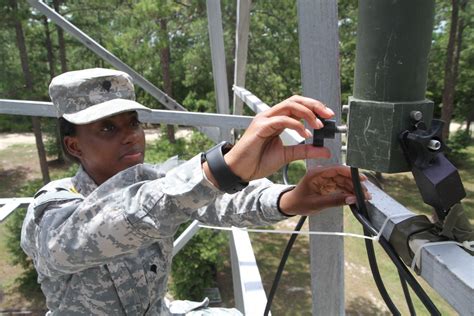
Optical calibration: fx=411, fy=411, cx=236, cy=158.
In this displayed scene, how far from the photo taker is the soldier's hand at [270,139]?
889 millimetres

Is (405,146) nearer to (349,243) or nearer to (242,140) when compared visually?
(242,140)

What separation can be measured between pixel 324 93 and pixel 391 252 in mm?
644

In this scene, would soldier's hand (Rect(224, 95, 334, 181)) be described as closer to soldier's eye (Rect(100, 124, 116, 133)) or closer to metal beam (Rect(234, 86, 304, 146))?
soldier's eye (Rect(100, 124, 116, 133))

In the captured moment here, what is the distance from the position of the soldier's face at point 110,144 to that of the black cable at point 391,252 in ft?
2.39

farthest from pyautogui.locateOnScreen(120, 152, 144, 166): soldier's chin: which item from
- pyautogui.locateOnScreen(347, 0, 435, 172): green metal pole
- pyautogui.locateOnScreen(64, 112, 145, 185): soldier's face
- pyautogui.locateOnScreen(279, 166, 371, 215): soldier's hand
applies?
pyautogui.locateOnScreen(347, 0, 435, 172): green metal pole

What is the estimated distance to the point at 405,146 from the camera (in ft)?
2.83

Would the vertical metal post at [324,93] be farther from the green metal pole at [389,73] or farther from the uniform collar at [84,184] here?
the uniform collar at [84,184]

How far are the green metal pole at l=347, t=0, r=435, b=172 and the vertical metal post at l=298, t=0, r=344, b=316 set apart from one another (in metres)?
0.42

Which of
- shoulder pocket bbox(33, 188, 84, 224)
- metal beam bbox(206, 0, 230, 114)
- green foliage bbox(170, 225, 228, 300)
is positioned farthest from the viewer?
green foliage bbox(170, 225, 228, 300)

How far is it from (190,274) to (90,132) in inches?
212

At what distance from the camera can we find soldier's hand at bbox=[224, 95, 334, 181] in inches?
35.0

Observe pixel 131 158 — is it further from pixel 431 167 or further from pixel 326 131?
pixel 431 167

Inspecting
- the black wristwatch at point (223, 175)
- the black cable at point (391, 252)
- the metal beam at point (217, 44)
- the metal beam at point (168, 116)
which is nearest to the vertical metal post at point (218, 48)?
the metal beam at point (217, 44)

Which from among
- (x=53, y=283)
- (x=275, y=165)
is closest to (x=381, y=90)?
(x=275, y=165)
